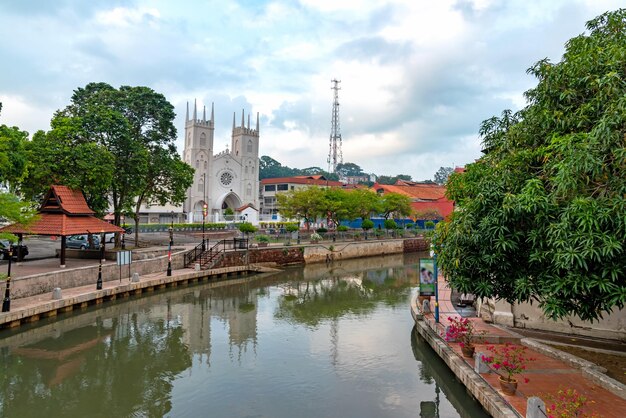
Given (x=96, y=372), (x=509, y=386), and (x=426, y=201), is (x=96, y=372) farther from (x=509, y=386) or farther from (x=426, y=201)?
(x=426, y=201)

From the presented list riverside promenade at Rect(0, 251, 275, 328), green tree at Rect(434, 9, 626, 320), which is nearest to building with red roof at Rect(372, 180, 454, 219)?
riverside promenade at Rect(0, 251, 275, 328)

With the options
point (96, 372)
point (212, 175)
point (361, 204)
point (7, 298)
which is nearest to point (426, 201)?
point (361, 204)

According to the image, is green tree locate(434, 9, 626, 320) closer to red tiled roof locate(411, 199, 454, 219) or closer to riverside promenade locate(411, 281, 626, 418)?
riverside promenade locate(411, 281, 626, 418)

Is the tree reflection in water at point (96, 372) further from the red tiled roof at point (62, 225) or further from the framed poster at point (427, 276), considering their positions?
the framed poster at point (427, 276)

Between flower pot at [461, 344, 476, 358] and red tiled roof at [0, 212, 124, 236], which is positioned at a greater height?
red tiled roof at [0, 212, 124, 236]

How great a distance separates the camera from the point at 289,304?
76.4ft

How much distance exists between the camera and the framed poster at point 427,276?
1538 centimetres

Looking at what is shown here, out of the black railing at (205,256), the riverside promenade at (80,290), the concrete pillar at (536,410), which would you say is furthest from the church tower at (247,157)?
the concrete pillar at (536,410)

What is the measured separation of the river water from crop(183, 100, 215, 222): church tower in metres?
51.9

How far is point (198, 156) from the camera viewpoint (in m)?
77.1

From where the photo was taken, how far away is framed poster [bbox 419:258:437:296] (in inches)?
605

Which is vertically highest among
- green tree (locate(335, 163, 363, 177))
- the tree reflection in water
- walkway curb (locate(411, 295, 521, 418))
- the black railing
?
green tree (locate(335, 163, 363, 177))

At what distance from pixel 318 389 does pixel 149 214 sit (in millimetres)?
59354

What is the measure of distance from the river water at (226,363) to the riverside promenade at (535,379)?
70 cm
